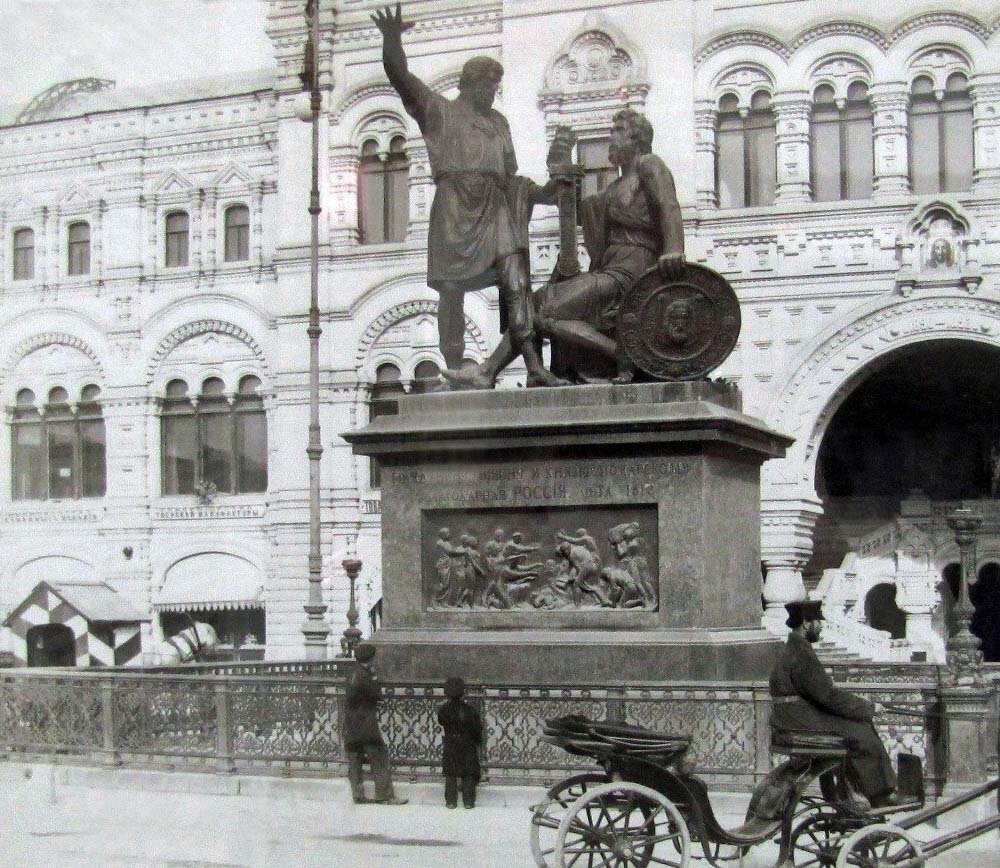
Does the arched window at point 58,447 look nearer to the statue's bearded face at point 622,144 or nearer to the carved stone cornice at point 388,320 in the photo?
the carved stone cornice at point 388,320

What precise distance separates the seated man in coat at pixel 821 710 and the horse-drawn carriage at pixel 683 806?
0.11m

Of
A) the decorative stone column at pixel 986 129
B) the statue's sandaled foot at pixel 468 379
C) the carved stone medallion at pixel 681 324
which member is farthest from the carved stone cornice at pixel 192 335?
the carved stone medallion at pixel 681 324

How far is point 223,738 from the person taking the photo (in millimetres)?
14125

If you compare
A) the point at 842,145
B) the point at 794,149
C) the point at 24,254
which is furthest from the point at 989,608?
the point at 24,254

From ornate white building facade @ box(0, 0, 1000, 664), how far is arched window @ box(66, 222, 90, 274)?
8 cm

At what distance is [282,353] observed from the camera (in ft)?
130

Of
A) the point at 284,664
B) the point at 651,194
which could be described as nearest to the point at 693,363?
the point at 651,194

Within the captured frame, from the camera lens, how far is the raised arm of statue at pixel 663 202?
1343 centimetres

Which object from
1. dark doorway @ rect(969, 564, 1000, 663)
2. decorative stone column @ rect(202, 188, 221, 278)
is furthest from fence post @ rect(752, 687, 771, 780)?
decorative stone column @ rect(202, 188, 221, 278)

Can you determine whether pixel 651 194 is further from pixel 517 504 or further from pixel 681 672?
pixel 681 672

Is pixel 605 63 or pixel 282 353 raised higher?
pixel 605 63

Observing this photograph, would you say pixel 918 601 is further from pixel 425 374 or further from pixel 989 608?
pixel 425 374

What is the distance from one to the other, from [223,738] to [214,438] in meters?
27.6

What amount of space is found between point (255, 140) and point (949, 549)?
729 inches
